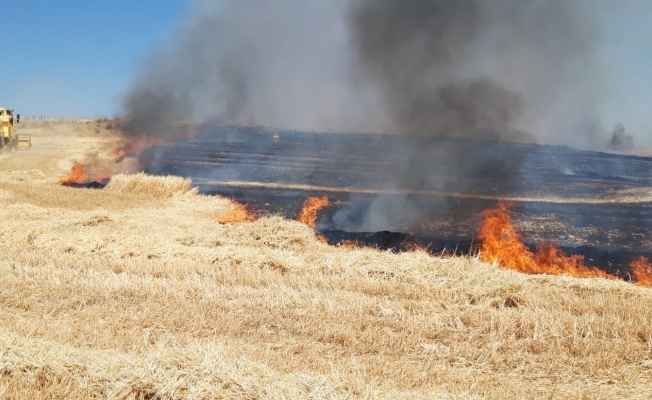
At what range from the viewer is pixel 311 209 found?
67.5 feet

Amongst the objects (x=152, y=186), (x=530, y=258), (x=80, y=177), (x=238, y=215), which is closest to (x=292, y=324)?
(x=530, y=258)

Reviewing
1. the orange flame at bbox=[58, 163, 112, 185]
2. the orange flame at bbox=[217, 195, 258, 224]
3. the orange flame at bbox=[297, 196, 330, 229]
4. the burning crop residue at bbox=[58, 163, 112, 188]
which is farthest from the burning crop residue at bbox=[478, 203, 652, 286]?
the orange flame at bbox=[58, 163, 112, 185]

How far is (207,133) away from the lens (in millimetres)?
92562

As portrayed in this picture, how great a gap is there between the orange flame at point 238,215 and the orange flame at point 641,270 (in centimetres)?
1128

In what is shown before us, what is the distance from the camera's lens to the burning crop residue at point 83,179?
25625 mm

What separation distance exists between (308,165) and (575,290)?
36.8 metres

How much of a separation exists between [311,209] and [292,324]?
14157mm

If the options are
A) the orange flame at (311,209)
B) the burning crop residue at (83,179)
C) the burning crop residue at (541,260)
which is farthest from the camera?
the burning crop residue at (83,179)

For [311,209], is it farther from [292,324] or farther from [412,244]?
[292,324]

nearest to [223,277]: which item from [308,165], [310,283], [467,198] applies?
[310,283]

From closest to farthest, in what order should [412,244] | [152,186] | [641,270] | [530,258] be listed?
[641,270] < [530,258] < [412,244] < [152,186]

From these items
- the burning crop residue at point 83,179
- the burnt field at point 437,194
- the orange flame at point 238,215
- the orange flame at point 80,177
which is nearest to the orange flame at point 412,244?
the burnt field at point 437,194

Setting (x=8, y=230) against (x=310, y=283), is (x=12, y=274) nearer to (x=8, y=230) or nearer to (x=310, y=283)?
(x=8, y=230)

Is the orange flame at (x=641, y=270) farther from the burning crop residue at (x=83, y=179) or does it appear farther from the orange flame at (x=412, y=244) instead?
the burning crop residue at (x=83, y=179)
